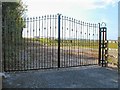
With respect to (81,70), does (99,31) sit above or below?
above

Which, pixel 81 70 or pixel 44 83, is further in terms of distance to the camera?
pixel 81 70

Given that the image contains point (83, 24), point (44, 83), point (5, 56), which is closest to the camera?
point (44, 83)

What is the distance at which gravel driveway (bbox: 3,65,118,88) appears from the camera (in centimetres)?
958

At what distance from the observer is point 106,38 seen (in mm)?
14500

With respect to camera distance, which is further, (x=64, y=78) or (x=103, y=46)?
(x=103, y=46)

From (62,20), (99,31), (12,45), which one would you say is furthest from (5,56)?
(99,31)

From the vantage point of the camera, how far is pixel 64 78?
1073 cm

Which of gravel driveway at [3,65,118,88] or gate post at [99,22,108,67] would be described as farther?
gate post at [99,22,108,67]

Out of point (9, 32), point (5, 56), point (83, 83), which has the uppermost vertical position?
point (9, 32)

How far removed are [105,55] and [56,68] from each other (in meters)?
3.05

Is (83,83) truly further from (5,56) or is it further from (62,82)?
(5,56)

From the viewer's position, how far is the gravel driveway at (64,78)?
31.4 ft

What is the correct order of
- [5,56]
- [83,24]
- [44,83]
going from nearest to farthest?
[44,83], [5,56], [83,24]

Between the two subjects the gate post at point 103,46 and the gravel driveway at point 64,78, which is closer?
the gravel driveway at point 64,78
